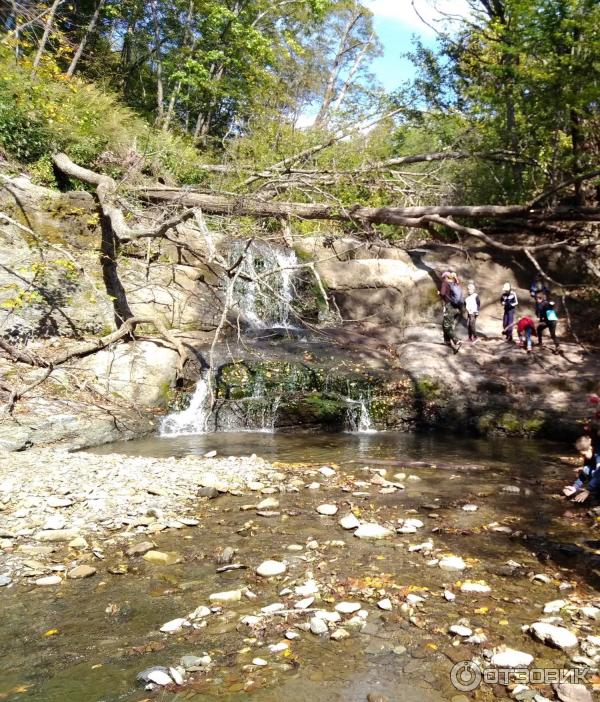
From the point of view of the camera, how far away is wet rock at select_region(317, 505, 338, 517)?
6.34 m

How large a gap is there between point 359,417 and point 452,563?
762cm

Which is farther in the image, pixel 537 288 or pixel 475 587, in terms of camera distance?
pixel 537 288

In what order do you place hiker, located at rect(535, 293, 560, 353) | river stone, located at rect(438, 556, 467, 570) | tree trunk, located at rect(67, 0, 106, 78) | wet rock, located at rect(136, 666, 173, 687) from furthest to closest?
tree trunk, located at rect(67, 0, 106, 78) < hiker, located at rect(535, 293, 560, 353) < river stone, located at rect(438, 556, 467, 570) < wet rock, located at rect(136, 666, 173, 687)

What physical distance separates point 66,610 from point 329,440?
24.2 feet

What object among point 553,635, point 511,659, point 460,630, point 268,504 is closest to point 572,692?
point 511,659

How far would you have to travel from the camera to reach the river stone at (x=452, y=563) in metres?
4.93

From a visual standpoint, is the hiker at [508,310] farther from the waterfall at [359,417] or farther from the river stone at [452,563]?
the river stone at [452,563]

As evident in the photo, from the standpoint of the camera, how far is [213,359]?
40.6ft

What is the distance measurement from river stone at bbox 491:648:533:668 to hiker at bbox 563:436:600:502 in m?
3.96

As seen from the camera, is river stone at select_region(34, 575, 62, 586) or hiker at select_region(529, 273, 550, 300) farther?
hiker at select_region(529, 273, 550, 300)

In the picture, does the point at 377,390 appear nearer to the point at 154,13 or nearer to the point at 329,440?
the point at 329,440

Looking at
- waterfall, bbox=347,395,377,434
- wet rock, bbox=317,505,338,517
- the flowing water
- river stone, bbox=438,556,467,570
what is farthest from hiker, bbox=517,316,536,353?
river stone, bbox=438,556,467,570

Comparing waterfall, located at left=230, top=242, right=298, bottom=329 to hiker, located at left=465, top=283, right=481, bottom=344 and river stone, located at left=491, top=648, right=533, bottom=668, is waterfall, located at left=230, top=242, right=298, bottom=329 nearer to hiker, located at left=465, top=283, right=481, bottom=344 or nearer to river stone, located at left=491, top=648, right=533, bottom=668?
hiker, located at left=465, top=283, right=481, bottom=344

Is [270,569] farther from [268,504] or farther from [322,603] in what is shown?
[268,504]
